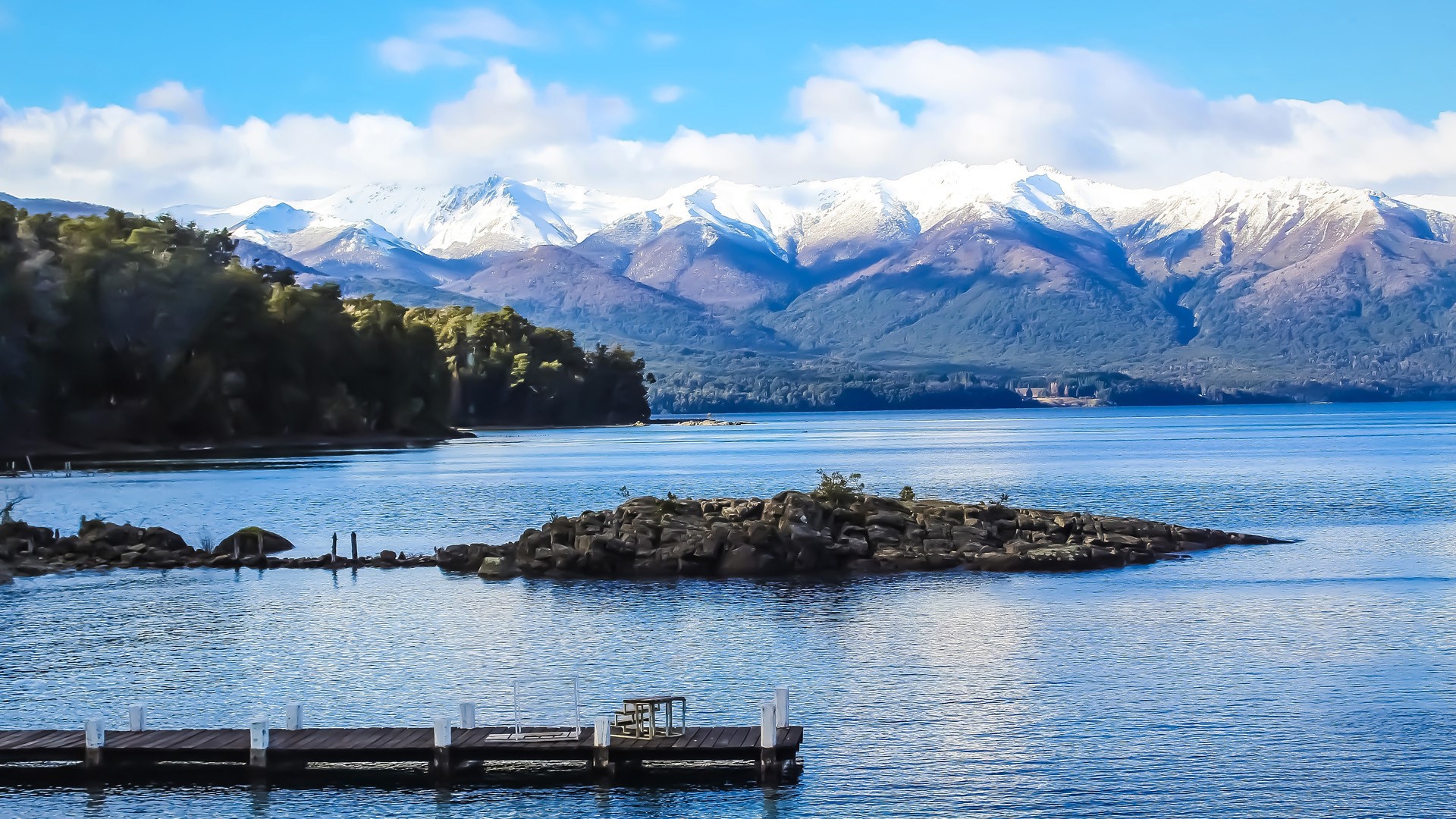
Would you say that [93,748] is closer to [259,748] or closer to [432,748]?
[259,748]

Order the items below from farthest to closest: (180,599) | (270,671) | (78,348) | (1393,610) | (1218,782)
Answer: (78,348), (180,599), (1393,610), (270,671), (1218,782)

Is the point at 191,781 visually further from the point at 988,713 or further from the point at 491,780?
the point at 988,713

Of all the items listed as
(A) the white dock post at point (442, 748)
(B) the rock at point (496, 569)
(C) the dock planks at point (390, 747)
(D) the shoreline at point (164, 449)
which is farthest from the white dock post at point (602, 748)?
(D) the shoreline at point (164, 449)

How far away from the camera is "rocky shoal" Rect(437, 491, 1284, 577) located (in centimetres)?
6744

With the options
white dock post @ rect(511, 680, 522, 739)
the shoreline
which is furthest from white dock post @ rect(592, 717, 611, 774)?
the shoreline

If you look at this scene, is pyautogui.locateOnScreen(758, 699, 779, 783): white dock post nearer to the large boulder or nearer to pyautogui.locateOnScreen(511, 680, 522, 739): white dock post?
pyautogui.locateOnScreen(511, 680, 522, 739): white dock post

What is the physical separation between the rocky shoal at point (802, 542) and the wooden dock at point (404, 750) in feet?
106

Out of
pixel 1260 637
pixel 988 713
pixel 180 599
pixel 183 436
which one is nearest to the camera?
pixel 988 713

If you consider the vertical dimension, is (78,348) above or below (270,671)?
above

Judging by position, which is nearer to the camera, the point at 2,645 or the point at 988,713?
the point at 988,713

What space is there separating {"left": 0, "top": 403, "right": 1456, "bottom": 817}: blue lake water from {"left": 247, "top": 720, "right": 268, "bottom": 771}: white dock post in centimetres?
63

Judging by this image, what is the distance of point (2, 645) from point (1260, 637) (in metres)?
38.3

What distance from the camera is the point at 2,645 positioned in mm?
50000

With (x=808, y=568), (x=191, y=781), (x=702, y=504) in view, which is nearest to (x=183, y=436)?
(x=702, y=504)
